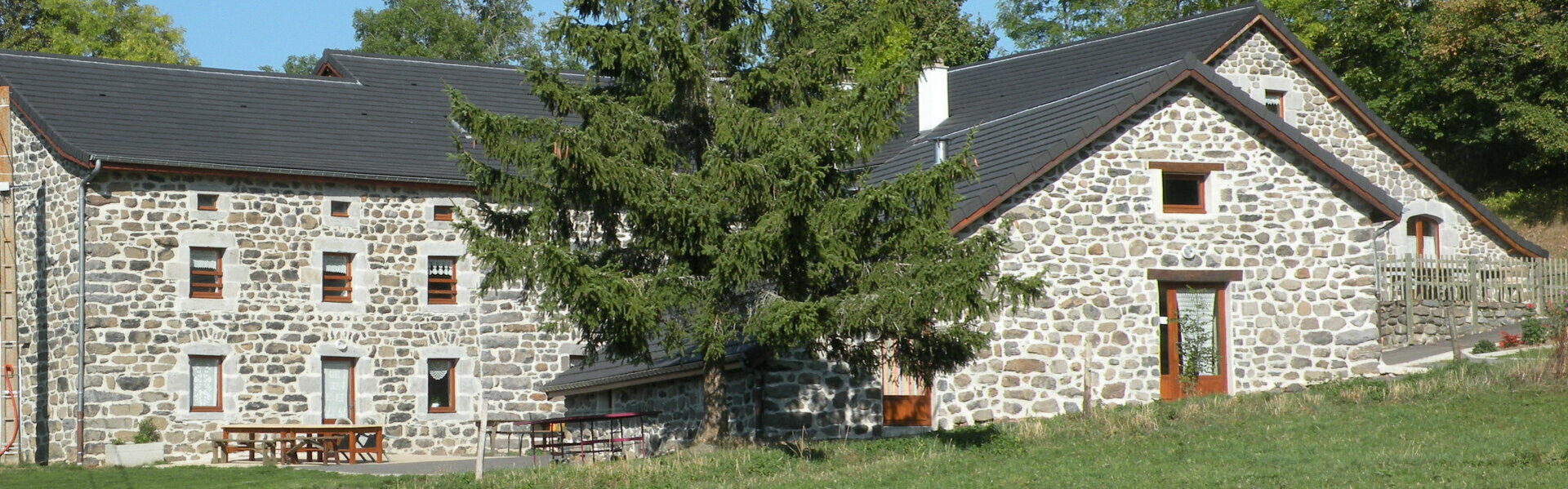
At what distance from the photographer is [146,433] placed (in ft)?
87.7

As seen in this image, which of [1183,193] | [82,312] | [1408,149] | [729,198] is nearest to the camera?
[729,198]

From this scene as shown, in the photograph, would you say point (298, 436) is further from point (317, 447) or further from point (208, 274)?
point (208, 274)

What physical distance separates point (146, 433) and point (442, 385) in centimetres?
472

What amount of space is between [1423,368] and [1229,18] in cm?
1118

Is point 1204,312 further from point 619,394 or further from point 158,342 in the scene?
point 158,342

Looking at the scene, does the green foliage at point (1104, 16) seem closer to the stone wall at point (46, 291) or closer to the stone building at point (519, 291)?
the stone building at point (519, 291)

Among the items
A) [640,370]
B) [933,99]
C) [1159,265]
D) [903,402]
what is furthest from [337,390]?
[1159,265]

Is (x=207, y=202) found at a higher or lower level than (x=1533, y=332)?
higher

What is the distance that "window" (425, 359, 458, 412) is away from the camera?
29.4m

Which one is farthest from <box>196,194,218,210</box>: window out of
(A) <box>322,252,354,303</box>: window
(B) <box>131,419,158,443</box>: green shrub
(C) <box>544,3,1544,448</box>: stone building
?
(C) <box>544,3,1544,448</box>: stone building

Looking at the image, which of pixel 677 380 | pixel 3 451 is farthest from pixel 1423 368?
pixel 3 451

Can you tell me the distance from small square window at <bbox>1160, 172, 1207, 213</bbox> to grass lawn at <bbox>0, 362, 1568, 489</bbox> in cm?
281

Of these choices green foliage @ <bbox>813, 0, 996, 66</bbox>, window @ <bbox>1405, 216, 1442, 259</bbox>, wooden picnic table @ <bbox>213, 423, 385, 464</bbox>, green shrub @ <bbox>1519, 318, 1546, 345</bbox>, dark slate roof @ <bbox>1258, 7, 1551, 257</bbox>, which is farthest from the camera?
green foliage @ <bbox>813, 0, 996, 66</bbox>

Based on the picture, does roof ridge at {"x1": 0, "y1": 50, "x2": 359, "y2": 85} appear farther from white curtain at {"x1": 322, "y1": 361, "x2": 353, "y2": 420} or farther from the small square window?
the small square window
